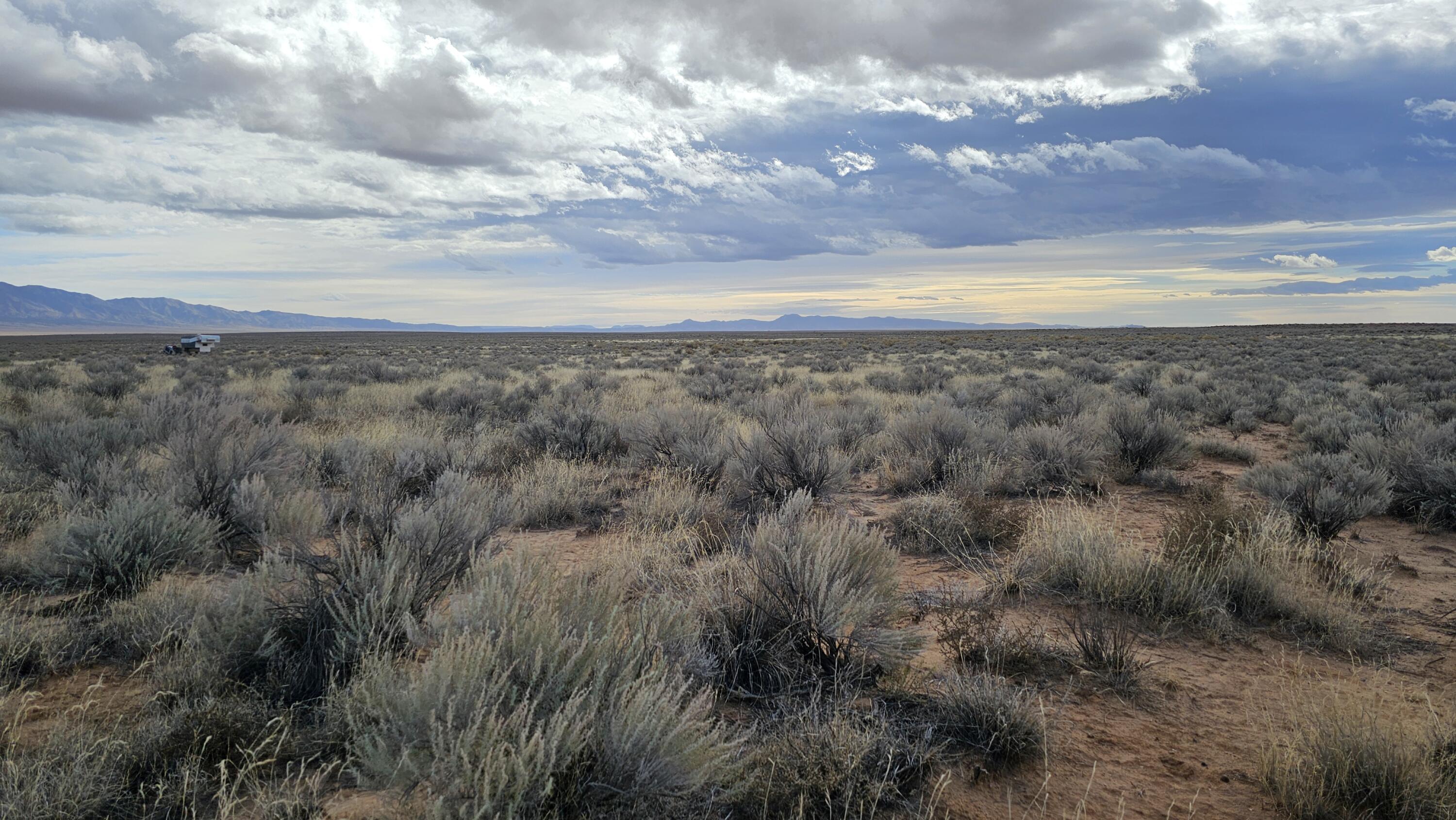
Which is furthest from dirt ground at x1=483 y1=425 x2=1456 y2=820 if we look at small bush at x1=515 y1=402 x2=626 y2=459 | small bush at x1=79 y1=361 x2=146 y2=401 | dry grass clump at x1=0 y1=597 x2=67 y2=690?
small bush at x1=79 y1=361 x2=146 y2=401

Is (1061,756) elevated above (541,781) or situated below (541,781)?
below

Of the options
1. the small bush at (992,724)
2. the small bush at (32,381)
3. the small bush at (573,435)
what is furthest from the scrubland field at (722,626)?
the small bush at (32,381)

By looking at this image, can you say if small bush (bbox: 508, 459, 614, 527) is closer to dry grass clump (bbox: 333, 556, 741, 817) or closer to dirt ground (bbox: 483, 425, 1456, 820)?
dirt ground (bbox: 483, 425, 1456, 820)

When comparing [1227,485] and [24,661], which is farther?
[1227,485]

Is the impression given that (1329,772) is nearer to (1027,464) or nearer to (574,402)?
(1027,464)

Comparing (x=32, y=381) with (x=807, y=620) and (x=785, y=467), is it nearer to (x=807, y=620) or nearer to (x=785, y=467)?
(x=785, y=467)

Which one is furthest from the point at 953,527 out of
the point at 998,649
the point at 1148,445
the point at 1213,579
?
the point at 1148,445

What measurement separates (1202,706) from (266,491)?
6.60 m

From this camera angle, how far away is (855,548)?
446 cm

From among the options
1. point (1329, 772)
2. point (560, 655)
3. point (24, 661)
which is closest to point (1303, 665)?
point (1329, 772)

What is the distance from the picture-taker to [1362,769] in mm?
2791

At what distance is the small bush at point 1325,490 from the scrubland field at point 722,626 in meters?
0.06

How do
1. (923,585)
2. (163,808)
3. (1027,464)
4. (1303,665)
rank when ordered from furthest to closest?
1. (1027,464)
2. (923,585)
3. (1303,665)
4. (163,808)

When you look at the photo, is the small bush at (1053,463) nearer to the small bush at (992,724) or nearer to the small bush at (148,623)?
the small bush at (992,724)
